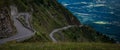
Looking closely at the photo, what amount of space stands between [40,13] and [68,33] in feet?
78.1

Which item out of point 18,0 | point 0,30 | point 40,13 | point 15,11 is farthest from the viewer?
point 40,13

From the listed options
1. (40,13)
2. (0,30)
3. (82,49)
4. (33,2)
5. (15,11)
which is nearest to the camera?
(82,49)

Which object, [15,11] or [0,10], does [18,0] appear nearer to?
[15,11]

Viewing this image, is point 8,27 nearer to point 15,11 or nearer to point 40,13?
point 15,11

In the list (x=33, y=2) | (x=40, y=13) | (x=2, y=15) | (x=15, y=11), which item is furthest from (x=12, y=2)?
(x=2, y=15)

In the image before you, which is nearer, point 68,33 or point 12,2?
point 12,2

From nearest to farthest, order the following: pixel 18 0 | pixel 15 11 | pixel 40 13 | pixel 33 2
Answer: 1. pixel 15 11
2. pixel 18 0
3. pixel 40 13
4. pixel 33 2

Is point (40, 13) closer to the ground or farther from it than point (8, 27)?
closer to the ground

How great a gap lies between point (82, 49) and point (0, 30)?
39.9m

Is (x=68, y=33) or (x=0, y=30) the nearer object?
(x=0, y=30)

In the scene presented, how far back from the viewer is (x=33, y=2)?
195000mm

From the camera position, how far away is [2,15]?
71.2 m

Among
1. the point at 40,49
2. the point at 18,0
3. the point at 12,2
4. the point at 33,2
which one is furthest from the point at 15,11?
the point at 40,49

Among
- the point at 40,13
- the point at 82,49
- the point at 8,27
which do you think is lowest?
the point at 40,13
